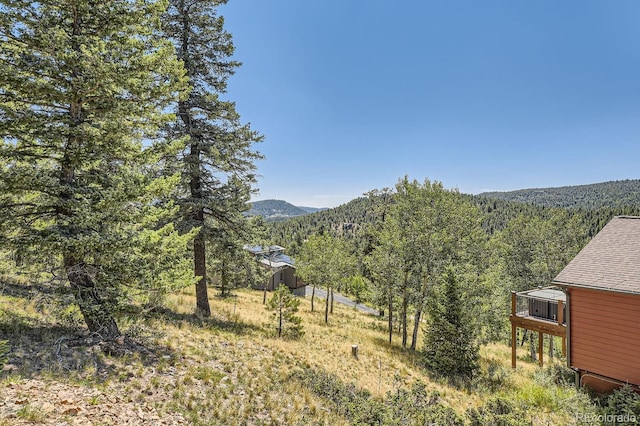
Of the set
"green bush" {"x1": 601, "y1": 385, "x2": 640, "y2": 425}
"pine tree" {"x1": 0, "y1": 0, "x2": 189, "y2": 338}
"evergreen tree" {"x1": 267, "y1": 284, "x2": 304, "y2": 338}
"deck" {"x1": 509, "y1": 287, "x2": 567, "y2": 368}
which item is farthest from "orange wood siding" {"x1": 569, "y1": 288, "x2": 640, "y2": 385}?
"pine tree" {"x1": 0, "y1": 0, "x2": 189, "y2": 338}

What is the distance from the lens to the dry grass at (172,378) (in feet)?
16.8

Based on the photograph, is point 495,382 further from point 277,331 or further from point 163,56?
point 163,56

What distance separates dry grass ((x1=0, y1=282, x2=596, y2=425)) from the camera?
16.8ft

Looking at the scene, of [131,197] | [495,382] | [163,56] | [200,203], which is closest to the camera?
[131,197]

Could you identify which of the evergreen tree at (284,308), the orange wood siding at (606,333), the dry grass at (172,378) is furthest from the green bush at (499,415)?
the evergreen tree at (284,308)

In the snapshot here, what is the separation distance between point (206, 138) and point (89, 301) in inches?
347

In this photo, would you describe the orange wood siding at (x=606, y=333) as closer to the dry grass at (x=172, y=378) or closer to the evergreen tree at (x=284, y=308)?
the dry grass at (x=172, y=378)

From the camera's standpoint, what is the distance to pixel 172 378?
6.94 metres

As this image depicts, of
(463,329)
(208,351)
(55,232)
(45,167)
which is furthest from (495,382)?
(45,167)

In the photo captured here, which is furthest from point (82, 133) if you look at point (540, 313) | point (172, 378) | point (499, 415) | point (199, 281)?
point (540, 313)

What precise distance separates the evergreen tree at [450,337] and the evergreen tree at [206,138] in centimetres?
1052

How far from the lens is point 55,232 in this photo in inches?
259

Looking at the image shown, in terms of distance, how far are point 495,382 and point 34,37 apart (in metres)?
20.1

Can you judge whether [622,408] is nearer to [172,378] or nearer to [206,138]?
[172,378]
